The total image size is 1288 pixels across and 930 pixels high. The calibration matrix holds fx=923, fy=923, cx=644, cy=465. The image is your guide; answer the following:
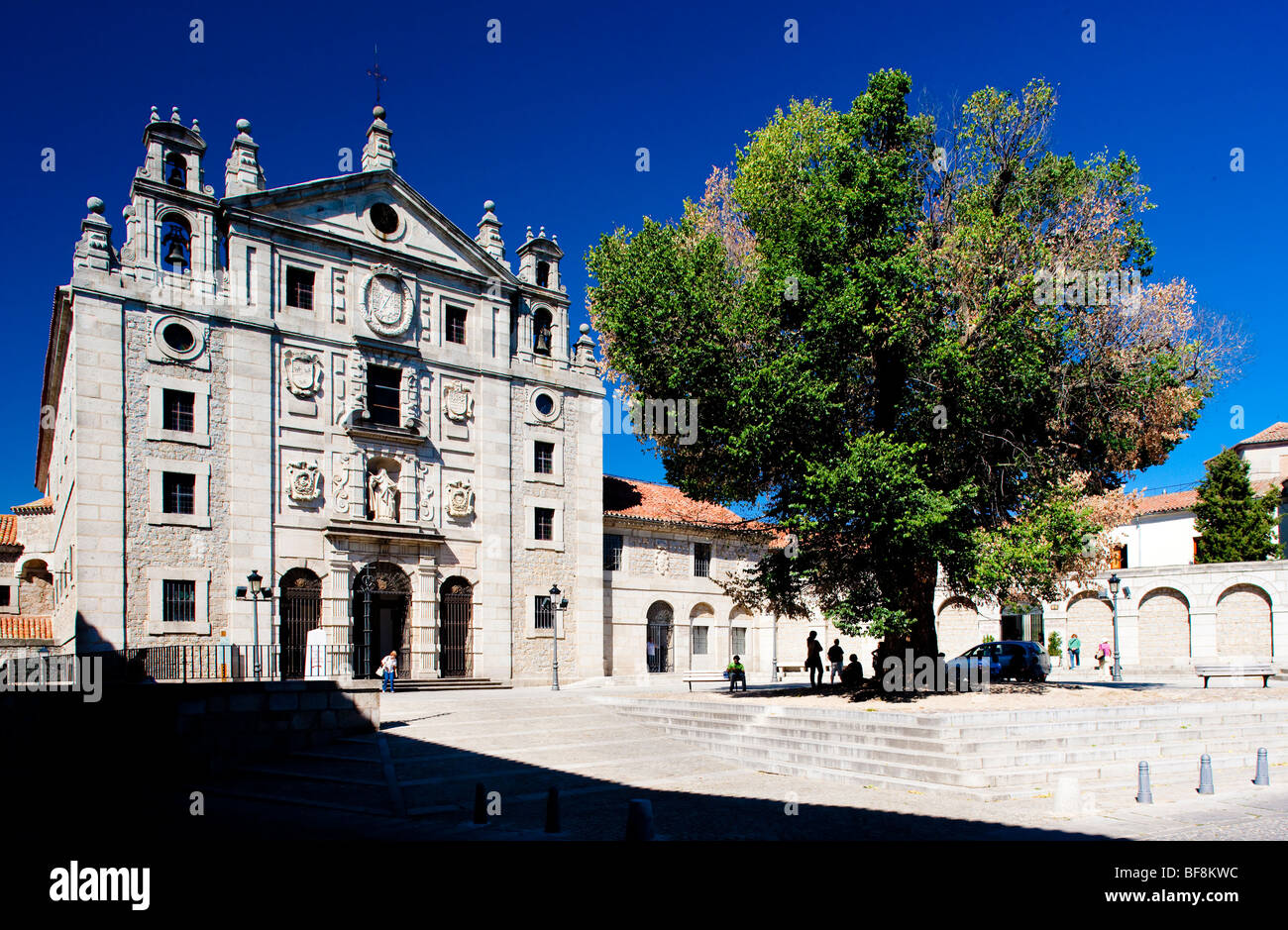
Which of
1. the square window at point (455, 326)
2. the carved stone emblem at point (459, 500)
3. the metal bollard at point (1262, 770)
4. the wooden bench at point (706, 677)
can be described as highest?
the square window at point (455, 326)

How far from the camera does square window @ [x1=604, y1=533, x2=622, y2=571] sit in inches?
1463

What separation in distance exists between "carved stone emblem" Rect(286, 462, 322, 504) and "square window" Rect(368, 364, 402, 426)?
2.65m

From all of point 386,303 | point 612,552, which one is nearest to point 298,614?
point 386,303

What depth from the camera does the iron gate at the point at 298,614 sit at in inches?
1088

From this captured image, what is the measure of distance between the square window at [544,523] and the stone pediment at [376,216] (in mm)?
8560

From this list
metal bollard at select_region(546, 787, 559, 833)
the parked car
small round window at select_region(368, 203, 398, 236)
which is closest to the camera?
metal bollard at select_region(546, 787, 559, 833)

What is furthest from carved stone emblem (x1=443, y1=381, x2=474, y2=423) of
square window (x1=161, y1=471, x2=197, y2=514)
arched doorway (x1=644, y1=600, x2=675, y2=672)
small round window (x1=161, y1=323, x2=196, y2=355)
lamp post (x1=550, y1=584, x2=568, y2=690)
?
arched doorway (x1=644, y1=600, x2=675, y2=672)

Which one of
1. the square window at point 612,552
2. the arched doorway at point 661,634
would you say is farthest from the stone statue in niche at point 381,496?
the arched doorway at point 661,634

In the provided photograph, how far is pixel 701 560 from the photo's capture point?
40469mm

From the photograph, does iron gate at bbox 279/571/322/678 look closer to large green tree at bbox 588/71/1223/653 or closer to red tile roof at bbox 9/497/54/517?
large green tree at bbox 588/71/1223/653

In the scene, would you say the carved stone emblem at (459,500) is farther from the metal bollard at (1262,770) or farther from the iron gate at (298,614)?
the metal bollard at (1262,770)

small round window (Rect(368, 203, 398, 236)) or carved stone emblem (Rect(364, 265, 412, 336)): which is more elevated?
small round window (Rect(368, 203, 398, 236))

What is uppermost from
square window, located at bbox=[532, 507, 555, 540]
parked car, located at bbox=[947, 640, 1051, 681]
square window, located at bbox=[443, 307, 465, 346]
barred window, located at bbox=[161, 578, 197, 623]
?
square window, located at bbox=[443, 307, 465, 346]
